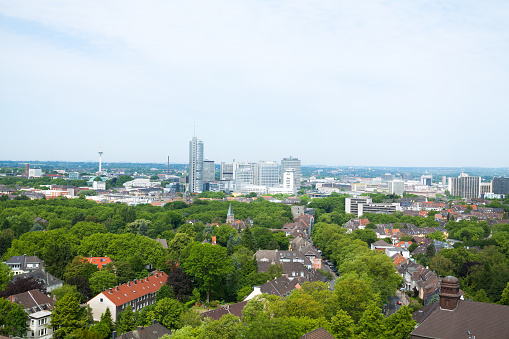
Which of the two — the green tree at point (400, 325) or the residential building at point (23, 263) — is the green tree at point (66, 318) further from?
the green tree at point (400, 325)

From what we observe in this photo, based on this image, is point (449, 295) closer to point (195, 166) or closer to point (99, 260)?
point (99, 260)

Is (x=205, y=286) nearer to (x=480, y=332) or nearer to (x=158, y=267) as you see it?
(x=158, y=267)

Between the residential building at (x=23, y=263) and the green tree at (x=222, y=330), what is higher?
the green tree at (x=222, y=330)

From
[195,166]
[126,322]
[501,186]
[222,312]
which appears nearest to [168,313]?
[126,322]

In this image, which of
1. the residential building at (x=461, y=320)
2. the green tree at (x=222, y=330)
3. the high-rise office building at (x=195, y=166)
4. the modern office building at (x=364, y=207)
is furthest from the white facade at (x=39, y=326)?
the high-rise office building at (x=195, y=166)

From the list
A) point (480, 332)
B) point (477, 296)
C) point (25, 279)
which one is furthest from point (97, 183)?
point (480, 332)

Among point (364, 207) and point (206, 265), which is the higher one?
point (206, 265)
